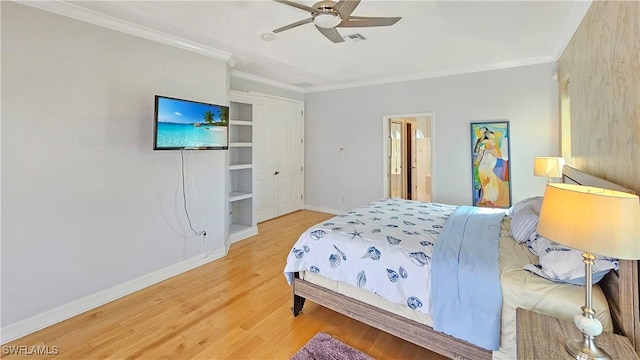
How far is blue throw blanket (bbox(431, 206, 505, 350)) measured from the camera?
164cm

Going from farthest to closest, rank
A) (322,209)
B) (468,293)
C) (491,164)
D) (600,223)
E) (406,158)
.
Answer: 1. (406,158)
2. (322,209)
3. (491,164)
4. (468,293)
5. (600,223)

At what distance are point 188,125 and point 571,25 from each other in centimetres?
395

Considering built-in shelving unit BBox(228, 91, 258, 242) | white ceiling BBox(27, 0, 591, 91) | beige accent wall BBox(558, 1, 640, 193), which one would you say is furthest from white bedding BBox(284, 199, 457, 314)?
built-in shelving unit BBox(228, 91, 258, 242)

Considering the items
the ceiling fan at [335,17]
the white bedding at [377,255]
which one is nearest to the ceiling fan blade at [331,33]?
the ceiling fan at [335,17]

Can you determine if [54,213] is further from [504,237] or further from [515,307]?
[504,237]

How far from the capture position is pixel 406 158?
246 inches

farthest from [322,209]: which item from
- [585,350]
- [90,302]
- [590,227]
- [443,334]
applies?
[590,227]

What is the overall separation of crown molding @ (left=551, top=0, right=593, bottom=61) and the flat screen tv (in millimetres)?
3506

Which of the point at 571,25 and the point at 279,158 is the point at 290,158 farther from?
the point at 571,25

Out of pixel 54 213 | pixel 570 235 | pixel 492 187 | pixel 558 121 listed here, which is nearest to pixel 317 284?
pixel 570 235

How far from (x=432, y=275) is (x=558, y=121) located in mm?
3481

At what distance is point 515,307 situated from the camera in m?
1.61

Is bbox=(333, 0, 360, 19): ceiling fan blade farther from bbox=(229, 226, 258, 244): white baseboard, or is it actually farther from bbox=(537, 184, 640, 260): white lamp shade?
bbox=(229, 226, 258, 244): white baseboard

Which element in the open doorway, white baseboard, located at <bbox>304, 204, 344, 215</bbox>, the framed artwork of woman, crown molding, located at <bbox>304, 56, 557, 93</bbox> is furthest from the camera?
white baseboard, located at <bbox>304, 204, 344, 215</bbox>
